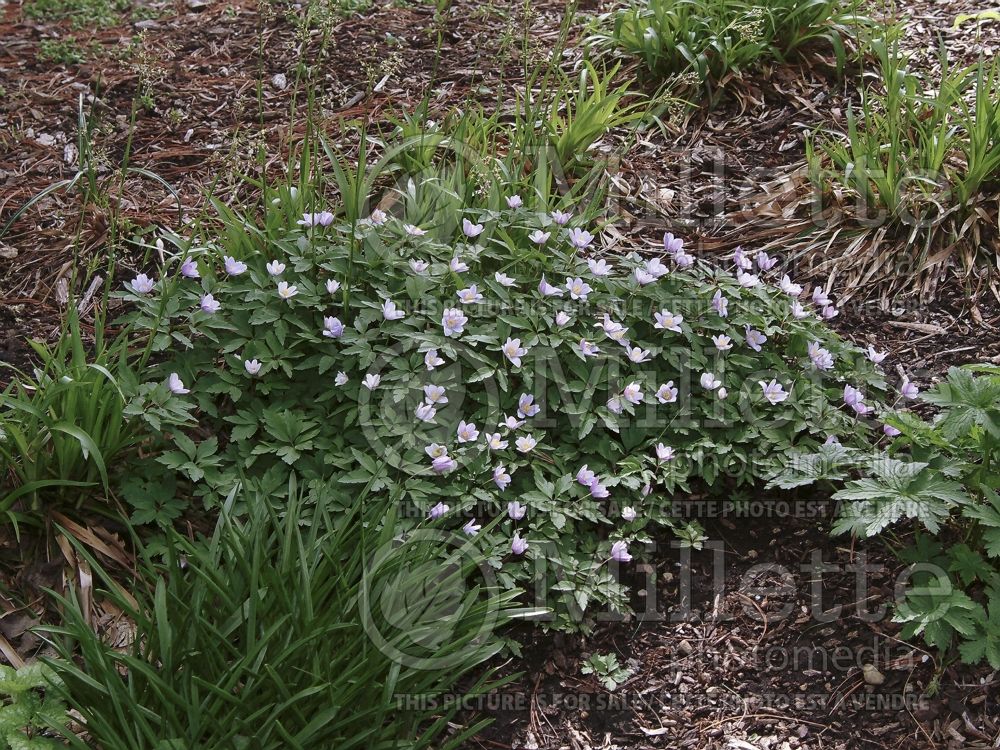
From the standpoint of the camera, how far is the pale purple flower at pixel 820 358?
2.85 m

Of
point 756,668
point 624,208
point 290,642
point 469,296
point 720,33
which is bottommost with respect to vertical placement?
point 756,668

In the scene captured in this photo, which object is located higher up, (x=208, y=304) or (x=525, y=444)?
(x=208, y=304)

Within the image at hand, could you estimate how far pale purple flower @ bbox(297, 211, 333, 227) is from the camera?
2900 millimetres

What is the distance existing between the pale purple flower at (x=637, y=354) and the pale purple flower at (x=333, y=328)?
86 cm

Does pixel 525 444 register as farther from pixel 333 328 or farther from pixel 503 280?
pixel 333 328

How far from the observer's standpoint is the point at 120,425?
2545 millimetres

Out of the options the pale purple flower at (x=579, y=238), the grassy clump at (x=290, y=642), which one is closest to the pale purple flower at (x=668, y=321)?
the pale purple flower at (x=579, y=238)

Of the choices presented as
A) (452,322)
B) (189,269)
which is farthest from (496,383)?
(189,269)

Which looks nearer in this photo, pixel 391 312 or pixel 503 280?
pixel 391 312

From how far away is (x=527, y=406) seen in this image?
2.72 metres

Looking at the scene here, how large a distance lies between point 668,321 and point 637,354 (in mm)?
151

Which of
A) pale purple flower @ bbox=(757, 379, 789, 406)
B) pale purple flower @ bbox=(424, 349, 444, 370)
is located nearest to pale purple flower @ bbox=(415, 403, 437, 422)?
pale purple flower @ bbox=(424, 349, 444, 370)

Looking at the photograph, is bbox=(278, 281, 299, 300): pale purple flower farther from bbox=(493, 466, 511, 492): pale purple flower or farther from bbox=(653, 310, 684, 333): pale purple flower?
bbox=(653, 310, 684, 333): pale purple flower

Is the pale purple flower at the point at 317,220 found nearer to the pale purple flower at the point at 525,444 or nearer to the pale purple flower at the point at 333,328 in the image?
the pale purple flower at the point at 333,328
